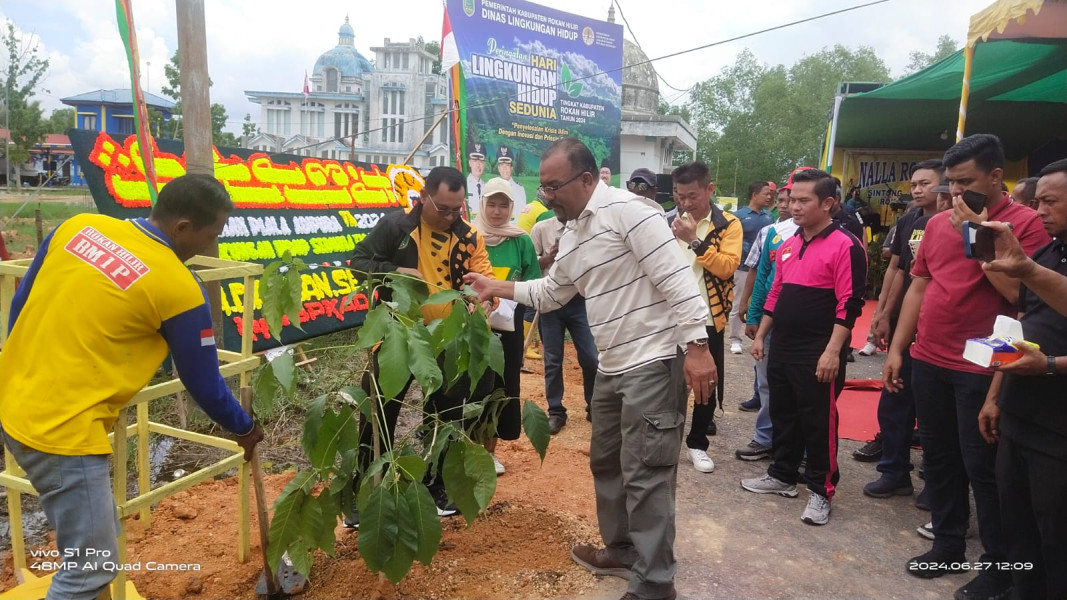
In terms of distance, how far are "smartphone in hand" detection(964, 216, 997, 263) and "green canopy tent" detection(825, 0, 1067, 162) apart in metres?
3.22

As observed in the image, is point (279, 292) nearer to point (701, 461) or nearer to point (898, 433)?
point (701, 461)

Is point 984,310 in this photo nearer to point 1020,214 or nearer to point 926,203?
point 1020,214

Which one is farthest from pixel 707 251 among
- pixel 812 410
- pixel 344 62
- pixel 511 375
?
pixel 344 62

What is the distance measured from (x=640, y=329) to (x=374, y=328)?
1053 millimetres

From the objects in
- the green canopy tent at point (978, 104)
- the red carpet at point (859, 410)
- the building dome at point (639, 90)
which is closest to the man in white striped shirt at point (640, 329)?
the red carpet at point (859, 410)

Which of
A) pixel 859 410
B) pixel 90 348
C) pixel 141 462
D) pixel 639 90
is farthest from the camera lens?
pixel 639 90

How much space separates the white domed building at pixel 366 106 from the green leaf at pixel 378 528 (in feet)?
134

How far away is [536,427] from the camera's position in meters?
2.62

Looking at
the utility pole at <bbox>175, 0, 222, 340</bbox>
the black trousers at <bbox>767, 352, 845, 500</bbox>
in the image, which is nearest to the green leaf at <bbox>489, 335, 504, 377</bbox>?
the black trousers at <bbox>767, 352, 845, 500</bbox>

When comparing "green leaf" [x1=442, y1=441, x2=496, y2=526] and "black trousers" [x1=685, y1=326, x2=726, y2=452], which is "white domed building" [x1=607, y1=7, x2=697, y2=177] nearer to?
"black trousers" [x1=685, y1=326, x2=726, y2=452]

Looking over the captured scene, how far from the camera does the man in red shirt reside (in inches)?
112

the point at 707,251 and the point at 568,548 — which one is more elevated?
the point at 707,251

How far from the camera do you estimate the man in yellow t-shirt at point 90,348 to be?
1877 millimetres

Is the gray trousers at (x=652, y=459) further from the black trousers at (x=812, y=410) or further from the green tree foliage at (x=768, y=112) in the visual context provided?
the green tree foliage at (x=768, y=112)
